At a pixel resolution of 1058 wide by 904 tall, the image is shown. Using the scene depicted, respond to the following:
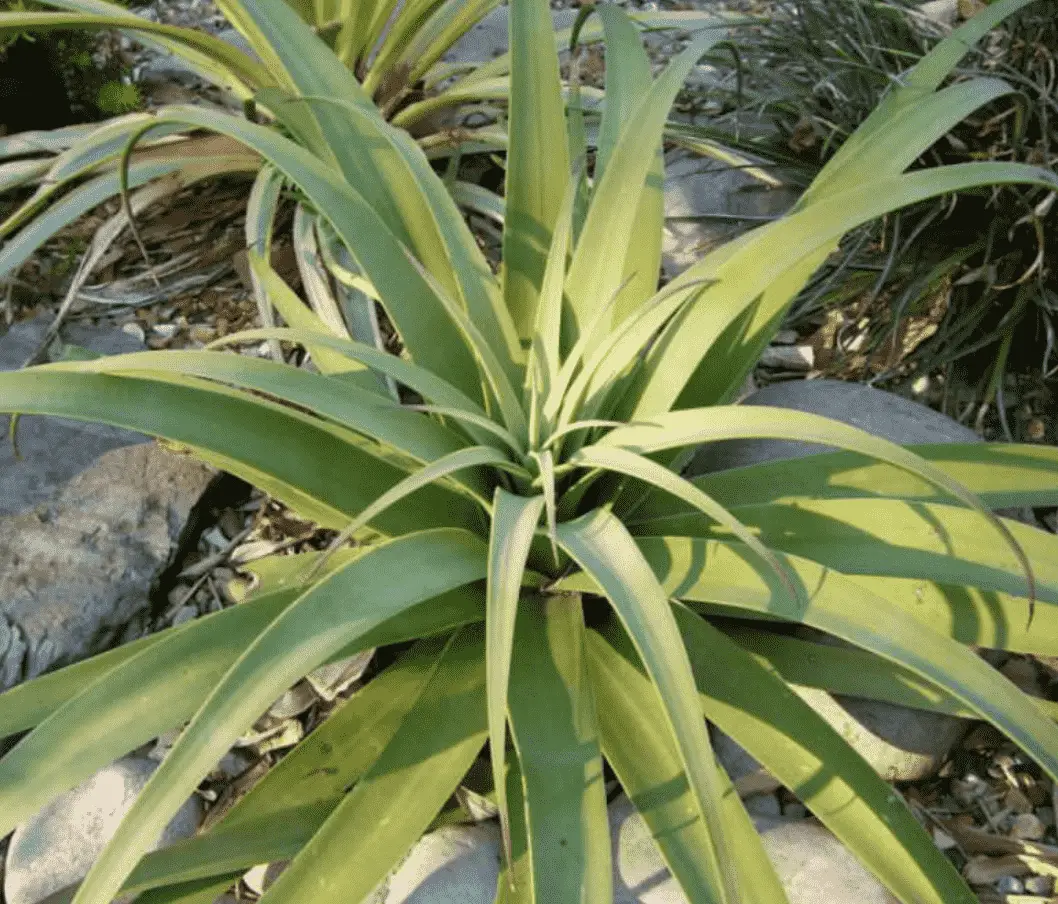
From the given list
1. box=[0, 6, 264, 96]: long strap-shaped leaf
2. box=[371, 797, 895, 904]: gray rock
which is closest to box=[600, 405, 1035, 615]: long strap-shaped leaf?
box=[371, 797, 895, 904]: gray rock

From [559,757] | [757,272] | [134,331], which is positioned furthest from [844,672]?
[134,331]

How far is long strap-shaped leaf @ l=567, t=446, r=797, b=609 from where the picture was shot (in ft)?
3.23

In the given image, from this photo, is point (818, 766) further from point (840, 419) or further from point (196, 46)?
point (196, 46)

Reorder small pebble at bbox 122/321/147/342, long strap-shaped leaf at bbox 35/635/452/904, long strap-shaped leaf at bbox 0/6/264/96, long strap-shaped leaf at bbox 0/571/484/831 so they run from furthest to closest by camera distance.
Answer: small pebble at bbox 122/321/147/342 < long strap-shaped leaf at bbox 0/6/264/96 < long strap-shaped leaf at bbox 35/635/452/904 < long strap-shaped leaf at bbox 0/571/484/831

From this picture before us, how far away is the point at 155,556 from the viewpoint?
5.48 ft

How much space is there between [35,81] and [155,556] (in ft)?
3.85

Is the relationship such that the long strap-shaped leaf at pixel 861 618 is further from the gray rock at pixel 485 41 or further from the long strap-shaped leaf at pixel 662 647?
the gray rock at pixel 485 41

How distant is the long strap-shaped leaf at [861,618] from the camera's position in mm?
1026

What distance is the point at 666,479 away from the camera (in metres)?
1.08

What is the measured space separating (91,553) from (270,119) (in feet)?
3.13

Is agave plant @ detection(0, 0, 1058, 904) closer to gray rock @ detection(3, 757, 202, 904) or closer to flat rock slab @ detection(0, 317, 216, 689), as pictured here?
gray rock @ detection(3, 757, 202, 904)

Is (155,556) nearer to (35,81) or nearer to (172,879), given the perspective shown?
(172,879)

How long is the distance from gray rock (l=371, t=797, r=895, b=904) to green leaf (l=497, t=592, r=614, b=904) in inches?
5.7

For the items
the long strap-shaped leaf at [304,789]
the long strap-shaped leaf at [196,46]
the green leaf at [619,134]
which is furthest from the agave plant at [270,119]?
the long strap-shaped leaf at [304,789]
